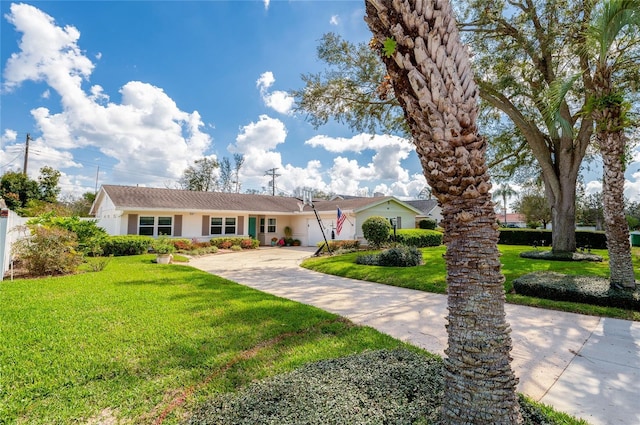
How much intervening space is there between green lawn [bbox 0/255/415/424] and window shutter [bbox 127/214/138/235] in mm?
11186

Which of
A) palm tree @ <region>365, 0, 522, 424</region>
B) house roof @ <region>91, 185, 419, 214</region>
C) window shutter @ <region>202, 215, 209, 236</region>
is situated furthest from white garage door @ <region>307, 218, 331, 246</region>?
palm tree @ <region>365, 0, 522, 424</region>

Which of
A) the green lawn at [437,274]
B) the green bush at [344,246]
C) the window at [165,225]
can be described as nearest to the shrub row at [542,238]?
the green lawn at [437,274]

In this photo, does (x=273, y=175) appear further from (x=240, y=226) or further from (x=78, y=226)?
(x=78, y=226)

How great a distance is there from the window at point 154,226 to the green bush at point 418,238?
14645 millimetres

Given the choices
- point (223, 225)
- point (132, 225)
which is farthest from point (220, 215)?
point (132, 225)

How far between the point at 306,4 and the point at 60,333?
920 centimetres

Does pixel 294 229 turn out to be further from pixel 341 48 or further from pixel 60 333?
pixel 60 333

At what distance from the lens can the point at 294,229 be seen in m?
24.7

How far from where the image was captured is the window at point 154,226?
59.7 feet

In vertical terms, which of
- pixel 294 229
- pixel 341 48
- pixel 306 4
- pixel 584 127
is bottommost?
pixel 294 229

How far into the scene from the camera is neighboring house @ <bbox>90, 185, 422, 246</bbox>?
18.1 m

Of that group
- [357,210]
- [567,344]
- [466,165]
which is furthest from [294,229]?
[466,165]

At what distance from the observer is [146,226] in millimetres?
18328

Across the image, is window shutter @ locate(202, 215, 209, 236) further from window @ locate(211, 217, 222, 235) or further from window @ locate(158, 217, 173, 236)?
window @ locate(158, 217, 173, 236)
